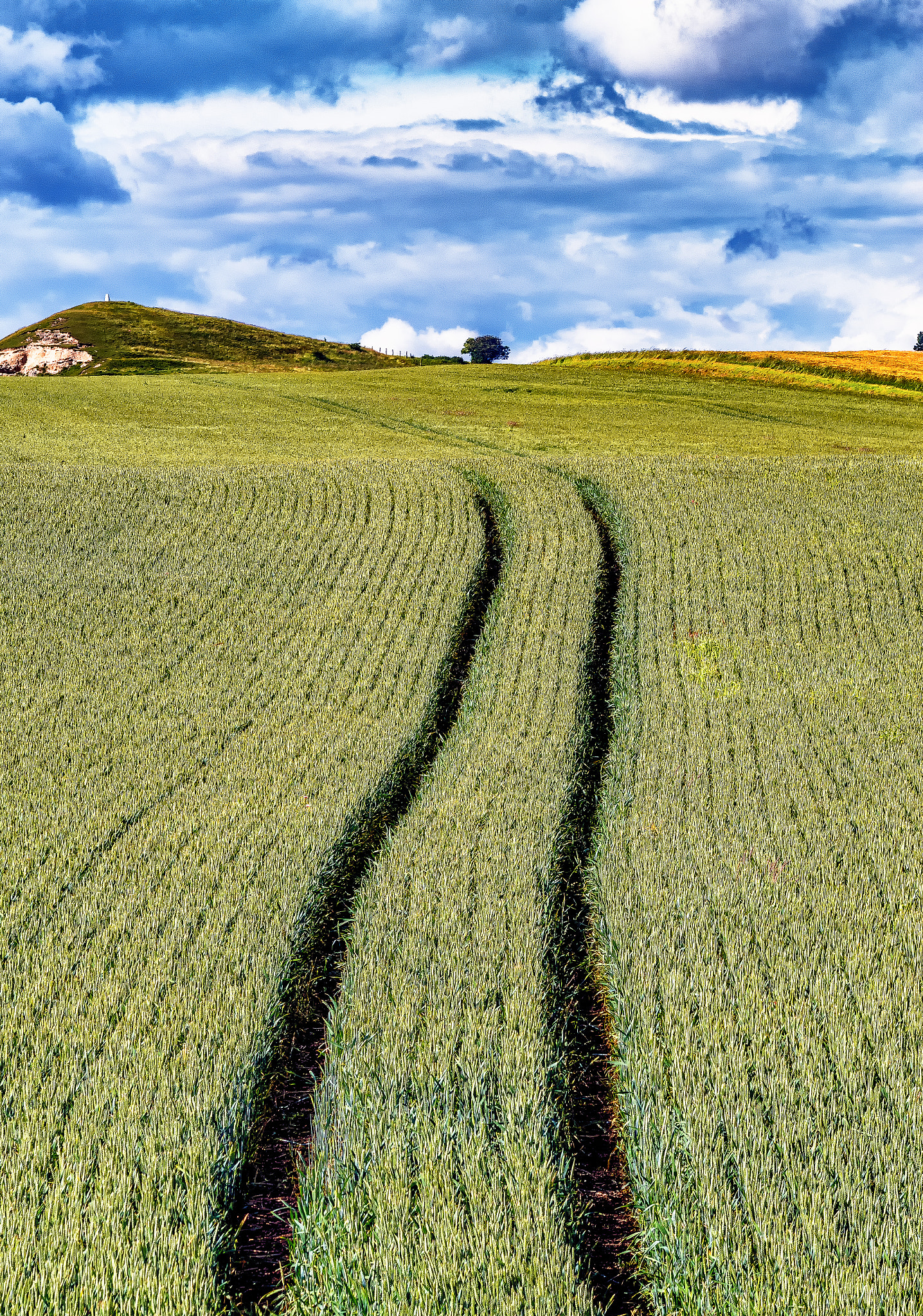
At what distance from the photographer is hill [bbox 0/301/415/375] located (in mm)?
77625

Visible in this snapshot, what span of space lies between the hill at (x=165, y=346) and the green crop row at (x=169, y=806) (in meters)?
58.2

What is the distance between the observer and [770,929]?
8000 mm

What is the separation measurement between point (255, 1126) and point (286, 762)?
17.6ft

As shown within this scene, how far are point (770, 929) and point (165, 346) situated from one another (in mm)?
88981

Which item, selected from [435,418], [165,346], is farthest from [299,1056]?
[165,346]

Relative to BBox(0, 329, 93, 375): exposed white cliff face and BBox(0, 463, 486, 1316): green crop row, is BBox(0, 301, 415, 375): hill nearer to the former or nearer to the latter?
BBox(0, 329, 93, 375): exposed white cliff face

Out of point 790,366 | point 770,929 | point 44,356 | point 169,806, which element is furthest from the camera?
point 44,356

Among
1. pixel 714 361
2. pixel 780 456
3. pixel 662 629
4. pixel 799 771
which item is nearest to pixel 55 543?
pixel 662 629

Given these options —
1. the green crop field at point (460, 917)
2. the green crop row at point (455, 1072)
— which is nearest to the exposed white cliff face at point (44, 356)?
the green crop field at point (460, 917)

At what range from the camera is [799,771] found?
1116cm

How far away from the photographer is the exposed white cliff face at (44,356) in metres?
81.2

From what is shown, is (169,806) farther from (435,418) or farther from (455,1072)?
(435,418)

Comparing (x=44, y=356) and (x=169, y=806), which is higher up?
(x=44, y=356)

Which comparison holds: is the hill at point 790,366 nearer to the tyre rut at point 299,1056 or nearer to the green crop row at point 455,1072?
the tyre rut at point 299,1056
